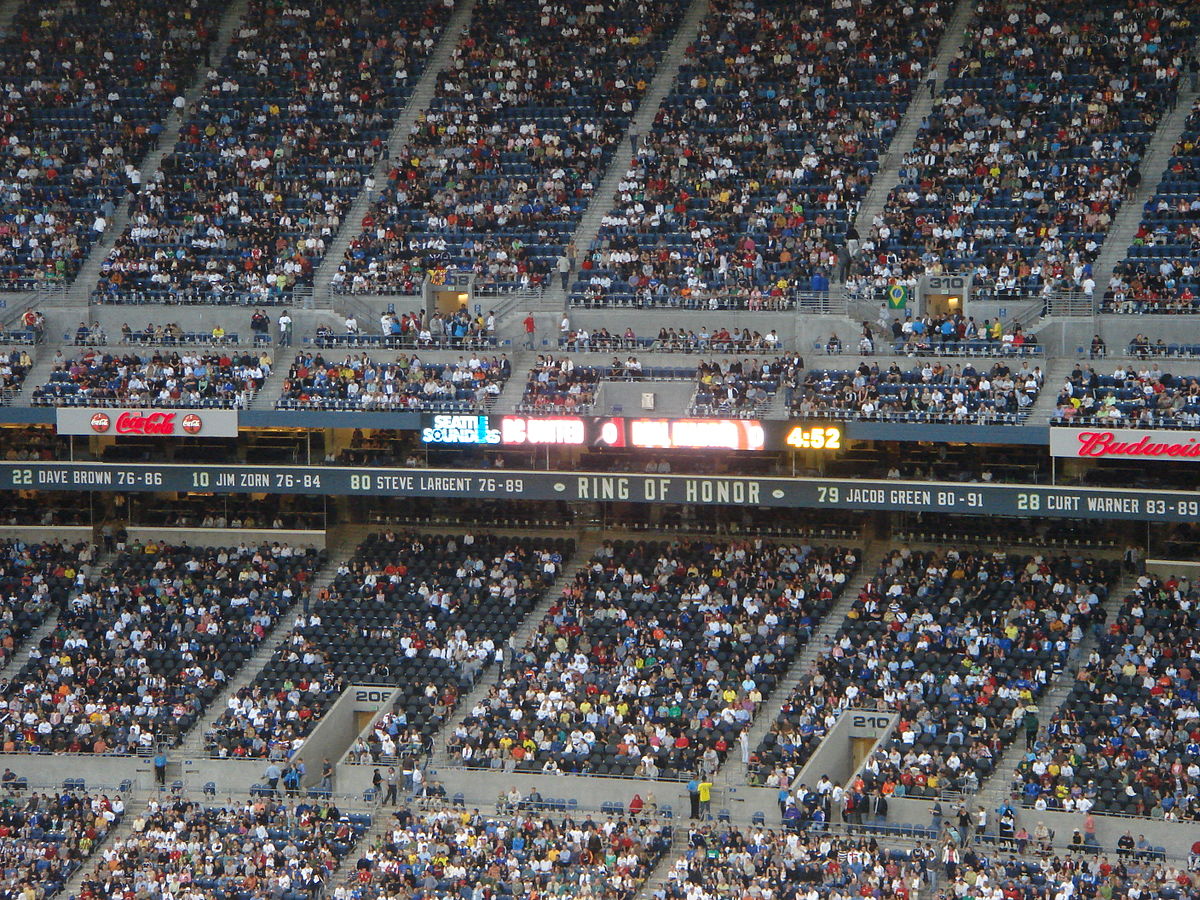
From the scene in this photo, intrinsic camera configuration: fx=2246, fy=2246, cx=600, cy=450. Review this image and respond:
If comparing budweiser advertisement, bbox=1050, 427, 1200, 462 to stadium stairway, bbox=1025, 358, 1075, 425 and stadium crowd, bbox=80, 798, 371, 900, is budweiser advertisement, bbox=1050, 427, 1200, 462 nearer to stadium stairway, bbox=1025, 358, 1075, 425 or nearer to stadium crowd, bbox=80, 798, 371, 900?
stadium stairway, bbox=1025, 358, 1075, 425

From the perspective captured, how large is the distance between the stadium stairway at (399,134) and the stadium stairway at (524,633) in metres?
9.11

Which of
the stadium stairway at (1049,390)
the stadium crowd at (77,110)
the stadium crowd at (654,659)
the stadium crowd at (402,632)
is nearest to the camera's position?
the stadium crowd at (654,659)

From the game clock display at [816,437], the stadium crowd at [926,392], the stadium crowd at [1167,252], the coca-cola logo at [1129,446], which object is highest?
the stadium crowd at [1167,252]

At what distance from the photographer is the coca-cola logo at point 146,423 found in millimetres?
50438

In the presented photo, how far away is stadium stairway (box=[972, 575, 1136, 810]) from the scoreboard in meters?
1.74

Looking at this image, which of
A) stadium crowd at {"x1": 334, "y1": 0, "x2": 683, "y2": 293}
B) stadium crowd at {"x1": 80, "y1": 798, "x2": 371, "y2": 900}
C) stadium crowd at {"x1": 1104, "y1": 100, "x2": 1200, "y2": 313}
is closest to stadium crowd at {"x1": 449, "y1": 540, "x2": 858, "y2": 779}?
stadium crowd at {"x1": 80, "y1": 798, "x2": 371, "y2": 900}

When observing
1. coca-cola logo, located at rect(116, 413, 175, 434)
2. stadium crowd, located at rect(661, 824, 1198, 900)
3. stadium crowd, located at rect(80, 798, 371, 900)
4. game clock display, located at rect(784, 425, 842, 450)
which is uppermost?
game clock display, located at rect(784, 425, 842, 450)

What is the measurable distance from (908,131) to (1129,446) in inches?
498

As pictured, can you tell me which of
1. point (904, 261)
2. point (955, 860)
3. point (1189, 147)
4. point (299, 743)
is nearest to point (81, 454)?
point (299, 743)

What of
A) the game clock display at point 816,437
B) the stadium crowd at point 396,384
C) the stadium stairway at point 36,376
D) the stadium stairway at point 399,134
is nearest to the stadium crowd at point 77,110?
the stadium stairway at point 36,376

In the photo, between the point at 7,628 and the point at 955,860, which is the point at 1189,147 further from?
the point at 7,628

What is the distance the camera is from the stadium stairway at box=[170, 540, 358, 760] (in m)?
47.2

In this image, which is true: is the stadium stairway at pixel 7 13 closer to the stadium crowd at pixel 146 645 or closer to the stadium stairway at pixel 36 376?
the stadium stairway at pixel 36 376

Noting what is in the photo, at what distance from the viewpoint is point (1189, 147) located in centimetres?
5216
